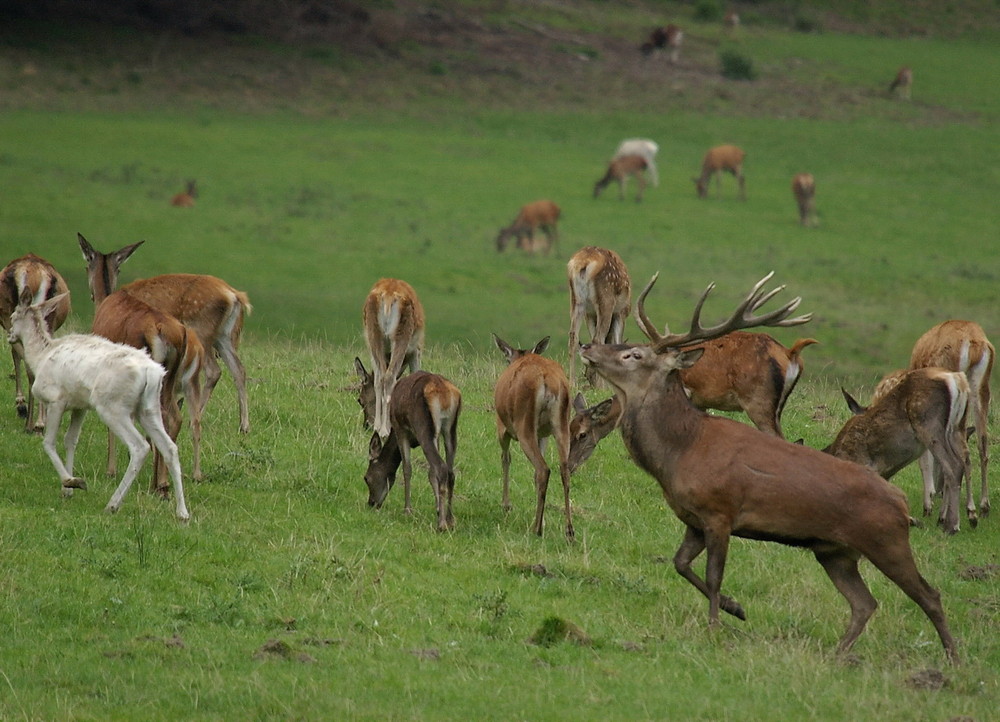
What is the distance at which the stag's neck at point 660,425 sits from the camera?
1002 centimetres

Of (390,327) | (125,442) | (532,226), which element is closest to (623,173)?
(532,226)

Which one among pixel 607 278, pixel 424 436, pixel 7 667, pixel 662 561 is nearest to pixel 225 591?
pixel 7 667

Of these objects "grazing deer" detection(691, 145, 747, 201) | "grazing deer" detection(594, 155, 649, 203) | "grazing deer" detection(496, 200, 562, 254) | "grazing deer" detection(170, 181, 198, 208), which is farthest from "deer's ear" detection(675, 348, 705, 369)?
"grazing deer" detection(691, 145, 747, 201)

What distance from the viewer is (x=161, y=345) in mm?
11414

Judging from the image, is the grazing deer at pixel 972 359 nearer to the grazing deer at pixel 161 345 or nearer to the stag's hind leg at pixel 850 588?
the stag's hind leg at pixel 850 588

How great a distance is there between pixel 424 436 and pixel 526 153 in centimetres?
3380

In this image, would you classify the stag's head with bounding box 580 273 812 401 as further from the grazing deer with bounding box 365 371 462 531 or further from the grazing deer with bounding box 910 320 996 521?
the grazing deer with bounding box 910 320 996 521

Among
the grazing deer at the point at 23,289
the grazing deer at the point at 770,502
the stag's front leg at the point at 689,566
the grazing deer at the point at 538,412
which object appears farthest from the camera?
the grazing deer at the point at 23,289

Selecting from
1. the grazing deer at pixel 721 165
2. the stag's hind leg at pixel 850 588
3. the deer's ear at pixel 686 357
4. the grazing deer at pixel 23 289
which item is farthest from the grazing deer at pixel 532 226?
the stag's hind leg at pixel 850 588

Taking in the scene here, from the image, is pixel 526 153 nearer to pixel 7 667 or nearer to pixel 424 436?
pixel 424 436

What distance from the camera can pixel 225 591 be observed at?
30.4ft

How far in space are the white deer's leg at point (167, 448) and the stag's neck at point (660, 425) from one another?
3133mm

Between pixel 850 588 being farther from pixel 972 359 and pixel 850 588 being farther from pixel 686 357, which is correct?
pixel 972 359

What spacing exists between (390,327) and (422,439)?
10.1 ft
